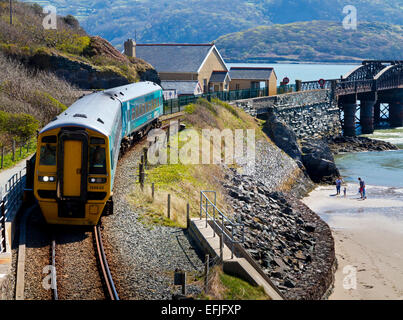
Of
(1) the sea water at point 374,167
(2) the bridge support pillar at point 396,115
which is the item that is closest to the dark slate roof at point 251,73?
(1) the sea water at point 374,167

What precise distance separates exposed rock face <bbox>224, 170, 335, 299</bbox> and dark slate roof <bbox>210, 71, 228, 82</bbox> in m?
27.5

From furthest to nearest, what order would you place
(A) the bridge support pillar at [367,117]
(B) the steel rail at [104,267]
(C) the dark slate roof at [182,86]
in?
1. (A) the bridge support pillar at [367,117]
2. (C) the dark slate roof at [182,86]
3. (B) the steel rail at [104,267]

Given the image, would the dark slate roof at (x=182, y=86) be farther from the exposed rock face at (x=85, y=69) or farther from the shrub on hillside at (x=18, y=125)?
the shrub on hillside at (x=18, y=125)

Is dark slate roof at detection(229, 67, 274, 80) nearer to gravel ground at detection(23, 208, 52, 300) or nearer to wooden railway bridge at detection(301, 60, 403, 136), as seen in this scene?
wooden railway bridge at detection(301, 60, 403, 136)

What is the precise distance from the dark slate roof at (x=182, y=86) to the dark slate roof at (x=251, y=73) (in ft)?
37.2

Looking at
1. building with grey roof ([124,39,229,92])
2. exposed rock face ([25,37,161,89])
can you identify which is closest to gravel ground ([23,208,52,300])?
exposed rock face ([25,37,161,89])

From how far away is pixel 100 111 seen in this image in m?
20.1

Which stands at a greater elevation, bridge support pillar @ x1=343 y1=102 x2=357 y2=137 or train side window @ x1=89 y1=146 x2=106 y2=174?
bridge support pillar @ x1=343 y1=102 x2=357 y2=137

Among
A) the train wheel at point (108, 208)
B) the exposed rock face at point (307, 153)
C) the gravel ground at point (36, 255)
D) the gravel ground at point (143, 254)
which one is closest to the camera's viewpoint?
A: the gravel ground at point (36, 255)

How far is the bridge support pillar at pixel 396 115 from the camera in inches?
3681

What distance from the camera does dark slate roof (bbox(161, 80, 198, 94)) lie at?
54.2 m

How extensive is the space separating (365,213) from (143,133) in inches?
564

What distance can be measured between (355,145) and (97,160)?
2076 inches

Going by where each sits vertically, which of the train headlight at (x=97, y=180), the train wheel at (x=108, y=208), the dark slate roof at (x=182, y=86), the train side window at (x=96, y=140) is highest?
the dark slate roof at (x=182, y=86)
